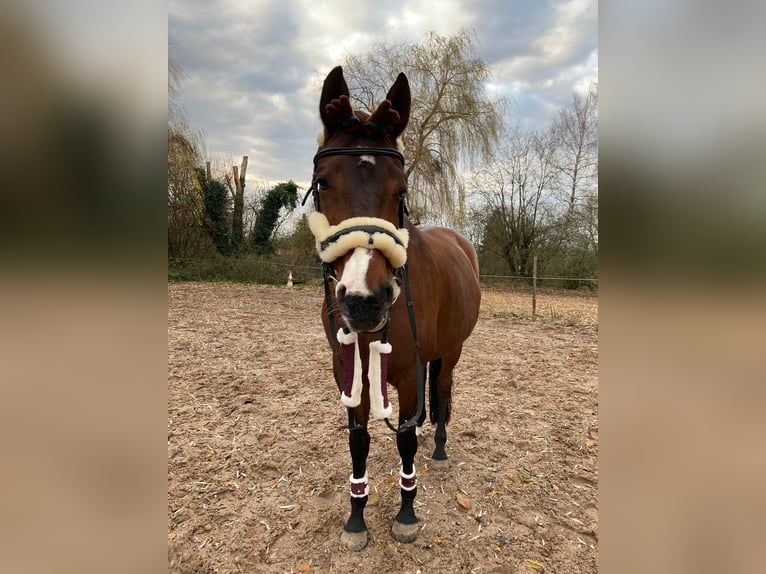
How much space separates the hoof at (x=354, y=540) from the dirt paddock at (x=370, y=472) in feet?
0.15

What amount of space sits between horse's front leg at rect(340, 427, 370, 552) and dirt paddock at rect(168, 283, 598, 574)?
94mm

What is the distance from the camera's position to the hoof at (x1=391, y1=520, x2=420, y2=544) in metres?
2.21

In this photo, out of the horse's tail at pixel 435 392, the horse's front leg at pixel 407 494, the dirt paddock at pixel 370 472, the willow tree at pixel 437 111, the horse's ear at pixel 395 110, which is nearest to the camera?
the horse's ear at pixel 395 110

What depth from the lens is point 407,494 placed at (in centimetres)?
230

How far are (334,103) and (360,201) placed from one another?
1.80 feet

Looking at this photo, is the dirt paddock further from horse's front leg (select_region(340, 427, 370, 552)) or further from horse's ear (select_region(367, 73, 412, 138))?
horse's ear (select_region(367, 73, 412, 138))

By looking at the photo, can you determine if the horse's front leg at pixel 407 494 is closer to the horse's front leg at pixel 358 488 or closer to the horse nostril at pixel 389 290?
the horse's front leg at pixel 358 488

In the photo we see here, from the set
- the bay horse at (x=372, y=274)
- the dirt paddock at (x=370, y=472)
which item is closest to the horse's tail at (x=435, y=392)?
the dirt paddock at (x=370, y=472)

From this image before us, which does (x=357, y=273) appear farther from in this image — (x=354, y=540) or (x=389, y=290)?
(x=354, y=540)

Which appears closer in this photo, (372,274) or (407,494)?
(372,274)

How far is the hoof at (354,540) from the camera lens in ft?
7.06

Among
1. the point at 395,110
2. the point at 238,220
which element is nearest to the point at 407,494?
the point at 395,110

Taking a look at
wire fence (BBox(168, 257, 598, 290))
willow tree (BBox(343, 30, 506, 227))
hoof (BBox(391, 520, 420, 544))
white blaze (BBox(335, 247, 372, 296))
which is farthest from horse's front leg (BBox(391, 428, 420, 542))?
wire fence (BBox(168, 257, 598, 290))
